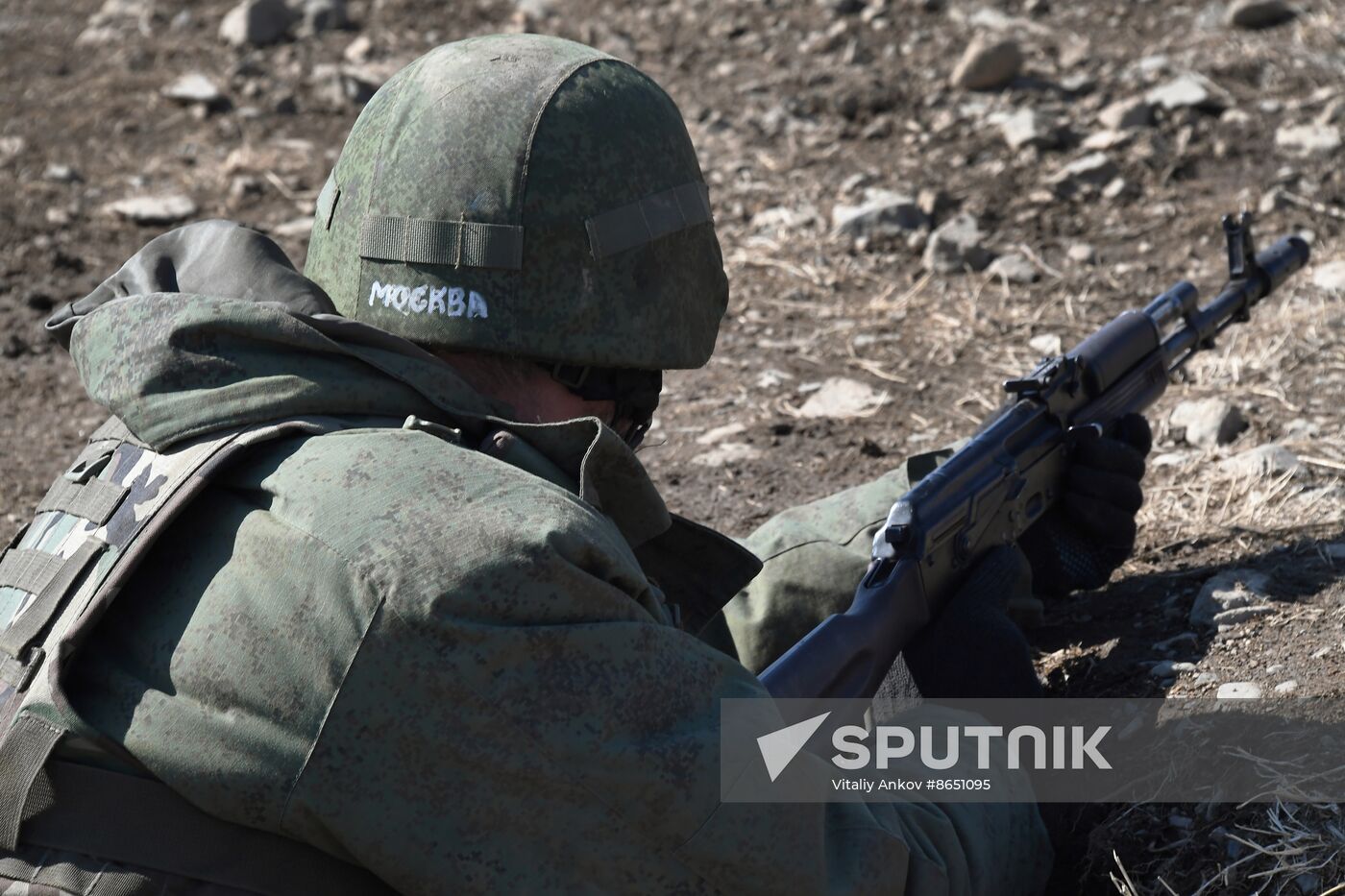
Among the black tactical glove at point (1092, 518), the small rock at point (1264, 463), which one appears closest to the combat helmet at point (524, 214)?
the black tactical glove at point (1092, 518)

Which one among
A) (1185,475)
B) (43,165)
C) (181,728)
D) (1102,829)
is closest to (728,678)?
(181,728)

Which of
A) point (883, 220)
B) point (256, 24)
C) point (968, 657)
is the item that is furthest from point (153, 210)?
point (968, 657)

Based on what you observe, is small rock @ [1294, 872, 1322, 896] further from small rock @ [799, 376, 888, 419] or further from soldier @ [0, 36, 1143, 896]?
small rock @ [799, 376, 888, 419]

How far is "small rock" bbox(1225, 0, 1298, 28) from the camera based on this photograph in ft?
23.6

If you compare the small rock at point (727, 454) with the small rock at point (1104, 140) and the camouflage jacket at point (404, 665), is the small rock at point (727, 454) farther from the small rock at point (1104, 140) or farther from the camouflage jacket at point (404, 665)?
the camouflage jacket at point (404, 665)

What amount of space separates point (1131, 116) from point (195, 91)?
4.96 meters

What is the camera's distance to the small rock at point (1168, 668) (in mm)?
3250

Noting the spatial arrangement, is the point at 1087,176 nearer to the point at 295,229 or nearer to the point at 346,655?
the point at 295,229

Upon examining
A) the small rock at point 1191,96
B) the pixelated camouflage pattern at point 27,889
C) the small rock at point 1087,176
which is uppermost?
the pixelated camouflage pattern at point 27,889

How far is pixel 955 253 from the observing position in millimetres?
Answer: 6020

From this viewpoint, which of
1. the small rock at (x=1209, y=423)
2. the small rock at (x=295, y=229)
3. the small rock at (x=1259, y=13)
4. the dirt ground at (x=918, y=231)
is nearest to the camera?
the dirt ground at (x=918, y=231)

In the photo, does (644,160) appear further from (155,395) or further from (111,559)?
(111,559)

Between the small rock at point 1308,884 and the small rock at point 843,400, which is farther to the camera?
the small rock at point 843,400

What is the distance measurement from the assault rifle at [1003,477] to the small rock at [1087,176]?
1.90 meters
